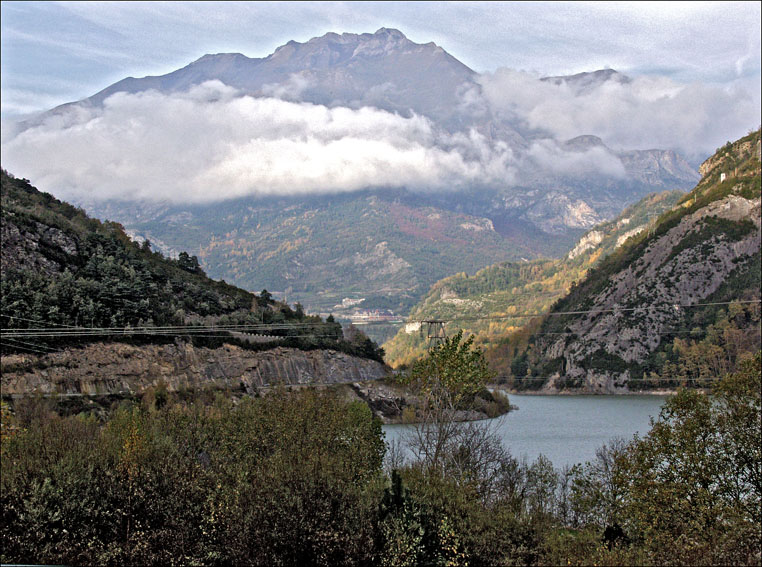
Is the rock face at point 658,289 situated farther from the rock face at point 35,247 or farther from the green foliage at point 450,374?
the green foliage at point 450,374

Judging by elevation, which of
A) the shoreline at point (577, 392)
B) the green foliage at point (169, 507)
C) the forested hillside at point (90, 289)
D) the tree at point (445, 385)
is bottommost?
the shoreline at point (577, 392)

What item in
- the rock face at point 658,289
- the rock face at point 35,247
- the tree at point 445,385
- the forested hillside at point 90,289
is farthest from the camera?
the rock face at point 658,289

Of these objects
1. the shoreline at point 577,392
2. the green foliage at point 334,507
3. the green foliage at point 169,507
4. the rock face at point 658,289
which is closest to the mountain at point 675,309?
the rock face at point 658,289

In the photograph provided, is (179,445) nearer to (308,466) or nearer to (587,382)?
(308,466)

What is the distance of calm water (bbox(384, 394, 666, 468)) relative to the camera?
7206cm

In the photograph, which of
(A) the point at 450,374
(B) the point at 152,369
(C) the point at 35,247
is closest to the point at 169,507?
(A) the point at 450,374

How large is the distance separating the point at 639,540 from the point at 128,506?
1968 centimetres

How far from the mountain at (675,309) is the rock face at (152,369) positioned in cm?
6746

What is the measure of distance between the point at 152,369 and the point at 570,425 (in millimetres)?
57434

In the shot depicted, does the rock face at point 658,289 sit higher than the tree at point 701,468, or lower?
higher

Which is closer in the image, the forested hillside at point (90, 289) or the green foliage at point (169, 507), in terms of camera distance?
the green foliage at point (169, 507)

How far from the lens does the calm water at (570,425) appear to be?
236 feet

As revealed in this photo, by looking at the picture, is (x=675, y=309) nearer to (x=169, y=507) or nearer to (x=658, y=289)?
(x=658, y=289)

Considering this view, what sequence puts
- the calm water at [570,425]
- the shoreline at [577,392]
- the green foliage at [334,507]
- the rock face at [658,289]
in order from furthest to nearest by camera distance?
the rock face at [658,289]
the shoreline at [577,392]
the calm water at [570,425]
the green foliage at [334,507]
